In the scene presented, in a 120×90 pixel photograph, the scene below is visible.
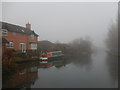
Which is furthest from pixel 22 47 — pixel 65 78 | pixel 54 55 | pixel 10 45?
pixel 65 78

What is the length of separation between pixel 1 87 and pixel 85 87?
9.00ft

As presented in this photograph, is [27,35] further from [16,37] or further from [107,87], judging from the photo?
[107,87]

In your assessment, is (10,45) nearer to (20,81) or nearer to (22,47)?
(22,47)

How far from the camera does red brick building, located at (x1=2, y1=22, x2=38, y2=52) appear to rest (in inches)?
414

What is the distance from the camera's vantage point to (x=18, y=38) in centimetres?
1177

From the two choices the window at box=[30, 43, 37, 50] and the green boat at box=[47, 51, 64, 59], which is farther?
the window at box=[30, 43, 37, 50]

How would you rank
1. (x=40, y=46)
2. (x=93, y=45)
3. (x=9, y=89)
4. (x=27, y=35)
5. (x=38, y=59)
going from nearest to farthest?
(x=93, y=45) < (x=9, y=89) < (x=38, y=59) < (x=27, y=35) < (x=40, y=46)

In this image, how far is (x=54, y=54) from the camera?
39.1 ft

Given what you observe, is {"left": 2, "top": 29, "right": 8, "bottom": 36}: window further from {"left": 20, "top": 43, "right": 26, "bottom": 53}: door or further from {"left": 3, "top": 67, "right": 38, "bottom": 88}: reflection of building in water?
{"left": 3, "top": 67, "right": 38, "bottom": 88}: reflection of building in water

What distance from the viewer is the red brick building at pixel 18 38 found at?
A: 10.5 metres

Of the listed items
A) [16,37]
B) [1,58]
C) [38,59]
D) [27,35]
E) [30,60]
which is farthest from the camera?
[27,35]

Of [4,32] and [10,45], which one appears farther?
[10,45]

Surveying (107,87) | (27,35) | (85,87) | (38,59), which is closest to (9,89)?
(85,87)

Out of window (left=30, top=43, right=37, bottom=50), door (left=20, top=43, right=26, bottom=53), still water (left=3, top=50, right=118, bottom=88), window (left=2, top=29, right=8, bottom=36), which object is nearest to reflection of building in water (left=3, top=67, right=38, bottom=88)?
still water (left=3, top=50, right=118, bottom=88)
